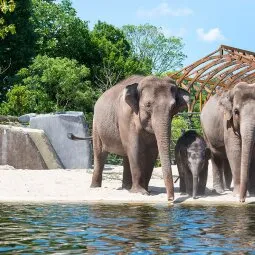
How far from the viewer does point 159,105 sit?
36.4ft

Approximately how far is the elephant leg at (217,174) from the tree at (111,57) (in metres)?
26.3

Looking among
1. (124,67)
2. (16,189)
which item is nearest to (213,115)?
(16,189)

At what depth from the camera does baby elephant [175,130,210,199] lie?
1123 centimetres

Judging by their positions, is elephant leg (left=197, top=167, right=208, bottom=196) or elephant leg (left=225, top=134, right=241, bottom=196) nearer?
elephant leg (left=225, top=134, right=241, bottom=196)

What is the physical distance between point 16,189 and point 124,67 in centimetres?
3211

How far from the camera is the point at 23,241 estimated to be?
6355 mm

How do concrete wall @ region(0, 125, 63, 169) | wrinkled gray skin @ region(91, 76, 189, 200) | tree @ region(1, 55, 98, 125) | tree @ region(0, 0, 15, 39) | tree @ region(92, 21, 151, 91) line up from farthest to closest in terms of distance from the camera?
tree @ region(92, 21, 151, 91) < tree @ region(1, 55, 98, 125) < concrete wall @ region(0, 125, 63, 169) < tree @ region(0, 0, 15, 39) < wrinkled gray skin @ region(91, 76, 189, 200)

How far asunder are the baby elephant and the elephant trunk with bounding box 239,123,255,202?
848 mm

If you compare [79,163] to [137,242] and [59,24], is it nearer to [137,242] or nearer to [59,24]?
[137,242]

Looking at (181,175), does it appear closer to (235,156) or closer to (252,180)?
(235,156)

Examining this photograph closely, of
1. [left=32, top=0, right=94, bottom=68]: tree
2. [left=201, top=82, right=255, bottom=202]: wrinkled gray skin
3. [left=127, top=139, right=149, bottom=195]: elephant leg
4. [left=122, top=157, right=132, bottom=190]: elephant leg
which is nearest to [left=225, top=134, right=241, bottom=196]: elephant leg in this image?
[left=201, top=82, right=255, bottom=202]: wrinkled gray skin

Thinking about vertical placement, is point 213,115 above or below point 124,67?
below

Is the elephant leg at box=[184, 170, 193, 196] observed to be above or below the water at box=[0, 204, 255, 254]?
above

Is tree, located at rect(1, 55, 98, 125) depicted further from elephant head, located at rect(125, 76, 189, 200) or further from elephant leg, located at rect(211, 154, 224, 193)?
elephant head, located at rect(125, 76, 189, 200)
